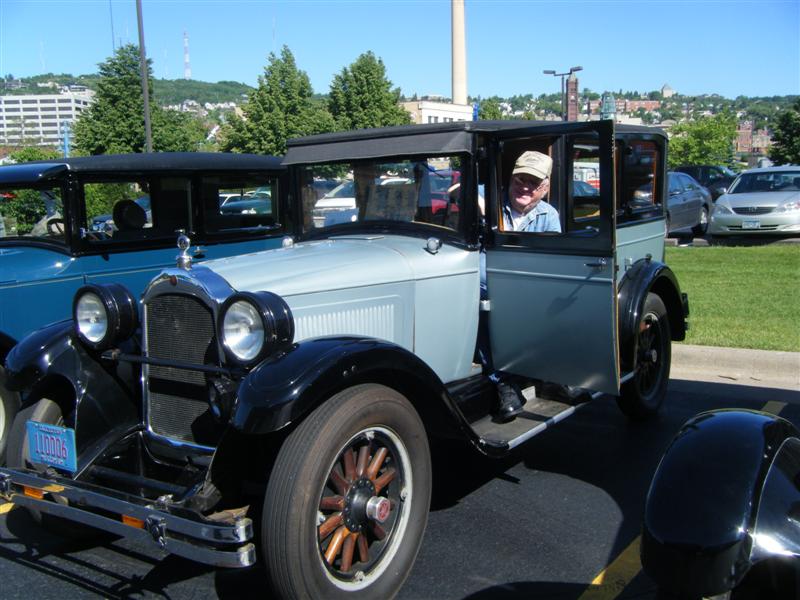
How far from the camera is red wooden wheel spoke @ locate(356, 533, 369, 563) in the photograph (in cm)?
305

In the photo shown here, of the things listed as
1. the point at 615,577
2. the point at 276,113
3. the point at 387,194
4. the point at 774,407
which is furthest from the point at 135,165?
the point at 276,113

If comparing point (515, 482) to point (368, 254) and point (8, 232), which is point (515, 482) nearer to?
point (368, 254)

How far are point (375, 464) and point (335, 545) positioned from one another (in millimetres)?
377

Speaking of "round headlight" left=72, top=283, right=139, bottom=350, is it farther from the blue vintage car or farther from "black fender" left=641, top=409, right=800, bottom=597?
"black fender" left=641, top=409, right=800, bottom=597

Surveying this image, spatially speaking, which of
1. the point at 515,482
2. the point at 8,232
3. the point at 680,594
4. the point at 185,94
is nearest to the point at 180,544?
the point at 680,594

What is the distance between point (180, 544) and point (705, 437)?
1.79 metres

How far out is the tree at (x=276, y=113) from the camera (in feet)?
117

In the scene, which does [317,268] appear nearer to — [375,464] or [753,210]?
[375,464]

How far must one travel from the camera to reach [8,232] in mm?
6066

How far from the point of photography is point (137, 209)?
20.9 feet

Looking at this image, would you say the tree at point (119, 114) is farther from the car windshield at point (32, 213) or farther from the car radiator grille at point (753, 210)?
the car windshield at point (32, 213)

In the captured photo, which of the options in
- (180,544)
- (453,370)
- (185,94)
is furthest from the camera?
(185,94)

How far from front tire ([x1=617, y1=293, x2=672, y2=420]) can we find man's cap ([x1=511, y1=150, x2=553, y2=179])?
1.27 meters

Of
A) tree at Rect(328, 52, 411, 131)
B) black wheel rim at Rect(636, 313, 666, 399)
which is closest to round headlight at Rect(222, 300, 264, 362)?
black wheel rim at Rect(636, 313, 666, 399)
